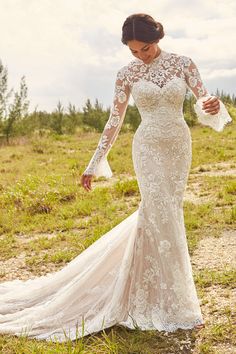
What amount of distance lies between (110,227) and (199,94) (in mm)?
4033

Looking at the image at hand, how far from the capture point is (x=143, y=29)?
410 centimetres

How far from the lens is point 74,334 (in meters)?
4.31

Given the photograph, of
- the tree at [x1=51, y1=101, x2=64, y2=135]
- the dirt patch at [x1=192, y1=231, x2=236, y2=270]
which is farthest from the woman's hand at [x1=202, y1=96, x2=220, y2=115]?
the tree at [x1=51, y1=101, x2=64, y2=135]

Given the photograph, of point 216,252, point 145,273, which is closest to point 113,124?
point 145,273

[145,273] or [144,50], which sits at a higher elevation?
[144,50]

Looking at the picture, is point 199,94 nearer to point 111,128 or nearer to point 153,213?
point 111,128

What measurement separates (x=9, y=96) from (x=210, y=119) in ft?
82.9

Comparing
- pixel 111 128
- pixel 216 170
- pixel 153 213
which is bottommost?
pixel 153 213

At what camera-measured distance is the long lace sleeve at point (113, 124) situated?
14.8ft

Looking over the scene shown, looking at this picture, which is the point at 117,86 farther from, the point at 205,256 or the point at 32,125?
the point at 32,125

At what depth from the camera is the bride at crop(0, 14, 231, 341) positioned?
4227 millimetres

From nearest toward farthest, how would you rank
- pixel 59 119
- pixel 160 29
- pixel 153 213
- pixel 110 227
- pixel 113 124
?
pixel 160 29, pixel 153 213, pixel 113 124, pixel 110 227, pixel 59 119

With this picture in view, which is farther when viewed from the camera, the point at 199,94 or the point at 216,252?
the point at 216,252

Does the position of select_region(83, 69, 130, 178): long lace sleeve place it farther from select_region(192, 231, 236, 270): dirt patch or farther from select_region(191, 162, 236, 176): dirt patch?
select_region(191, 162, 236, 176): dirt patch
